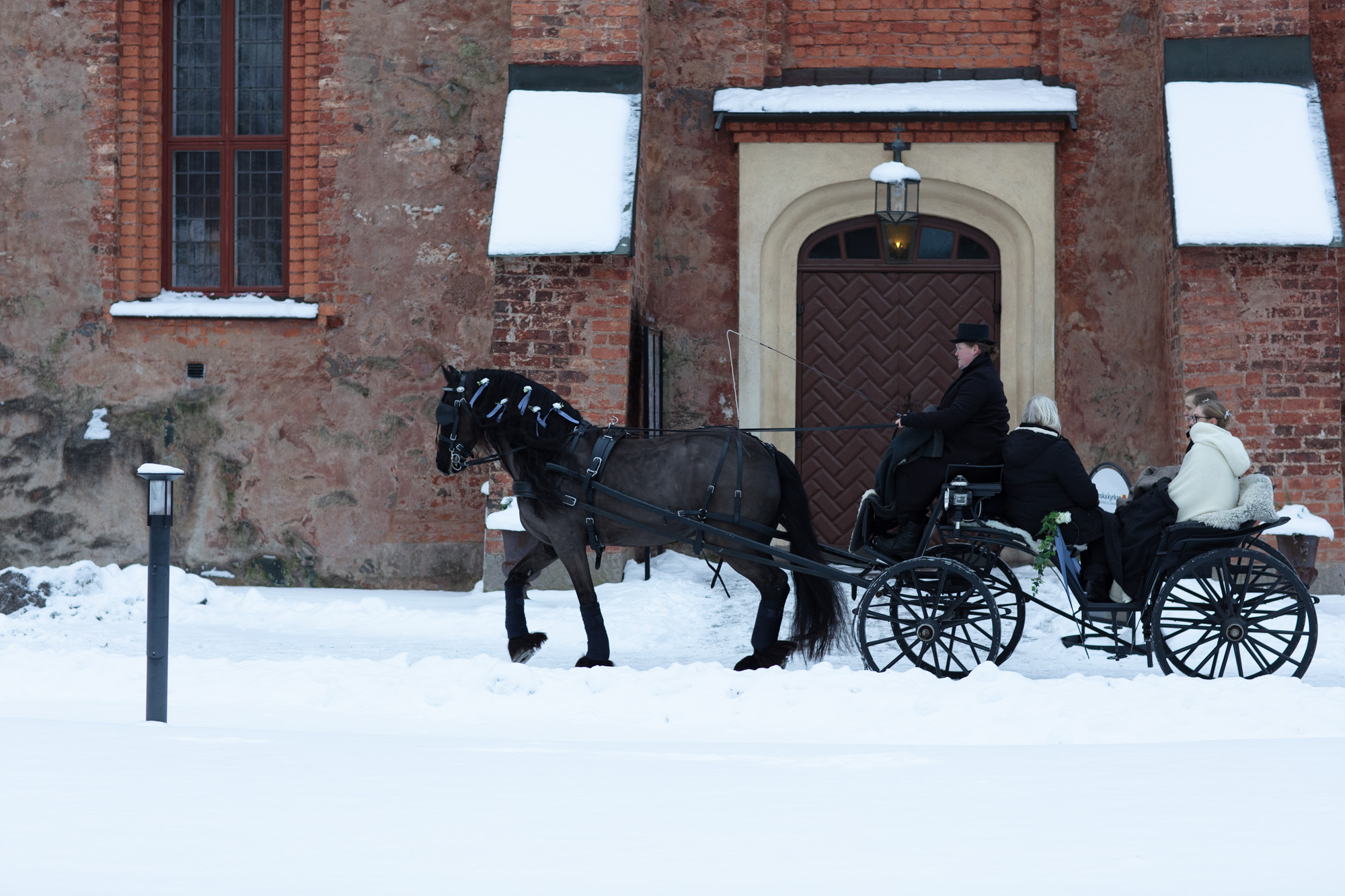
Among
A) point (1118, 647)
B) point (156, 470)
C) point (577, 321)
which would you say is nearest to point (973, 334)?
point (1118, 647)

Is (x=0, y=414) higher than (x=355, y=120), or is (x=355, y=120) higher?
(x=355, y=120)

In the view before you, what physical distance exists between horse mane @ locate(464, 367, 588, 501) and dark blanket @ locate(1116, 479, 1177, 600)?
279cm

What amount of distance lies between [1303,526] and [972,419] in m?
3.36

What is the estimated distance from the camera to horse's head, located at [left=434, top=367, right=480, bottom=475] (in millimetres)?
6621

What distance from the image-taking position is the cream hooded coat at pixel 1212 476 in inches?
236

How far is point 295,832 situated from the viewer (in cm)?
331

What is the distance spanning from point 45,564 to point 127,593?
2.12 m

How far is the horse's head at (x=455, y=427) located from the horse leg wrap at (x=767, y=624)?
1.74 m

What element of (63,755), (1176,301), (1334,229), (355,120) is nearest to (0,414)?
(355,120)

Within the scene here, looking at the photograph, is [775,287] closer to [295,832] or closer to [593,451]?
[593,451]

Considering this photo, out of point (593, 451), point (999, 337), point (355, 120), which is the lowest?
point (593, 451)

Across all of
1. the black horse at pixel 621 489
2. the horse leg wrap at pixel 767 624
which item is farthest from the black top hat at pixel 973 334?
the horse leg wrap at pixel 767 624

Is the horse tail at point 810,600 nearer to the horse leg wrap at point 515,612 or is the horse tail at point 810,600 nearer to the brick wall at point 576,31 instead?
the horse leg wrap at point 515,612

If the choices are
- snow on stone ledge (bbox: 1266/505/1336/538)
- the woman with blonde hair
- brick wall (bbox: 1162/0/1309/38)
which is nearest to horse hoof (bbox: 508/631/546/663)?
the woman with blonde hair
